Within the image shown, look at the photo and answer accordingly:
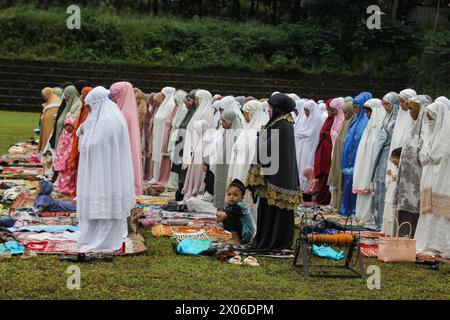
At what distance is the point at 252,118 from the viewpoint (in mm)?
9273

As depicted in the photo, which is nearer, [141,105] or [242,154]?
[242,154]

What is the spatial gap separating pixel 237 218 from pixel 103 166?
58.6 inches

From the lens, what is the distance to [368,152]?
946 centimetres

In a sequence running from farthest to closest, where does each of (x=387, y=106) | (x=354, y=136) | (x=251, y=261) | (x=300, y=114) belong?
1. (x=300, y=114)
2. (x=354, y=136)
3. (x=387, y=106)
4. (x=251, y=261)

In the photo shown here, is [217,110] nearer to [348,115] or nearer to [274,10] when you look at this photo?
[348,115]

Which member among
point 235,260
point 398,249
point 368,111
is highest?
point 368,111

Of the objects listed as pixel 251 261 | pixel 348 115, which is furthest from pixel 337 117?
pixel 251 261

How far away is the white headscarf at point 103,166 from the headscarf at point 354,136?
12.7 ft

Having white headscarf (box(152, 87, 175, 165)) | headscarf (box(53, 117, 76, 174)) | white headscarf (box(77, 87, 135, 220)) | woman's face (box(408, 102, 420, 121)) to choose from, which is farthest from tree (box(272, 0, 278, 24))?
white headscarf (box(77, 87, 135, 220))

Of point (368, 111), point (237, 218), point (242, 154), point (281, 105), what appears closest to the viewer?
point (281, 105)

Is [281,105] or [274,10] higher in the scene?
[274,10]

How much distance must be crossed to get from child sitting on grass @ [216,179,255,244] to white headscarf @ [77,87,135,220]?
1.05m

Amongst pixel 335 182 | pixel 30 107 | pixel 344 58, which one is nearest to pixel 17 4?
pixel 30 107

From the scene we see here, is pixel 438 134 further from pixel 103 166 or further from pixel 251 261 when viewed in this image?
pixel 103 166
